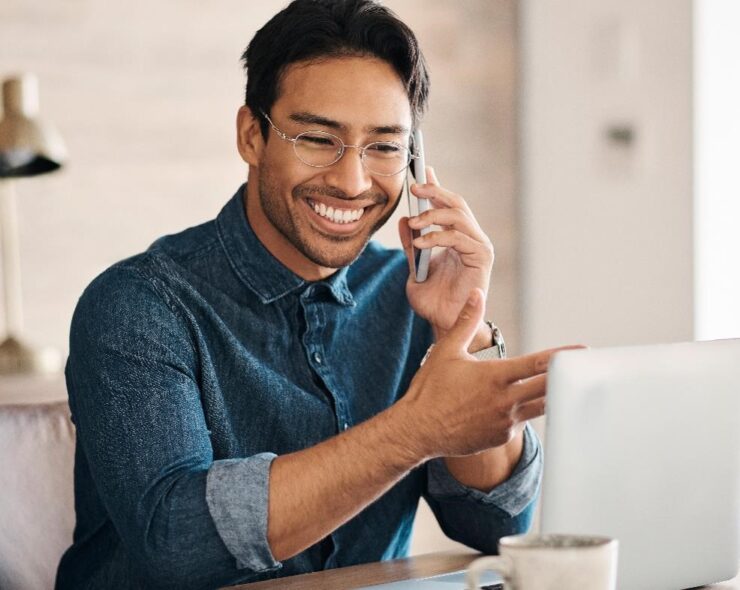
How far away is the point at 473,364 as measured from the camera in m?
1.18

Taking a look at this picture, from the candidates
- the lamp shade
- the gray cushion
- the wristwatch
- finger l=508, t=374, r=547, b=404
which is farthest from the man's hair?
the lamp shade

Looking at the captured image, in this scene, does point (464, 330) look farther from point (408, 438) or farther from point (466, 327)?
point (408, 438)

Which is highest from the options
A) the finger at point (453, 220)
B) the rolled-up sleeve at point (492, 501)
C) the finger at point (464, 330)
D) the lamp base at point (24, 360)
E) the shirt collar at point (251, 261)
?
the finger at point (453, 220)

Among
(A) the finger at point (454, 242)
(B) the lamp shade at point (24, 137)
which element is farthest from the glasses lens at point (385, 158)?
(B) the lamp shade at point (24, 137)

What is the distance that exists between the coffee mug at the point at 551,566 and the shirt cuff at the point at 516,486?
0.70 m

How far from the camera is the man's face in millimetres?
1582

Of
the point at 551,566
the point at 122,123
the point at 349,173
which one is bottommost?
the point at 551,566

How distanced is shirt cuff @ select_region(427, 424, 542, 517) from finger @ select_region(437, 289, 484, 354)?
13.8 inches

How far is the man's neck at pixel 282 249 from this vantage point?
1664mm

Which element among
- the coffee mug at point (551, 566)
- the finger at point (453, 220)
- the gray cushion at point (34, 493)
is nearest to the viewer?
the coffee mug at point (551, 566)

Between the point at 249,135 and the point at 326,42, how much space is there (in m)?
0.19

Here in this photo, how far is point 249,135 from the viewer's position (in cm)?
171

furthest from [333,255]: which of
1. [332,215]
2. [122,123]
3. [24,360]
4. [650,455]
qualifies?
[122,123]

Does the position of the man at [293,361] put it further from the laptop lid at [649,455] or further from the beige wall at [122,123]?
the beige wall at [122,123]
